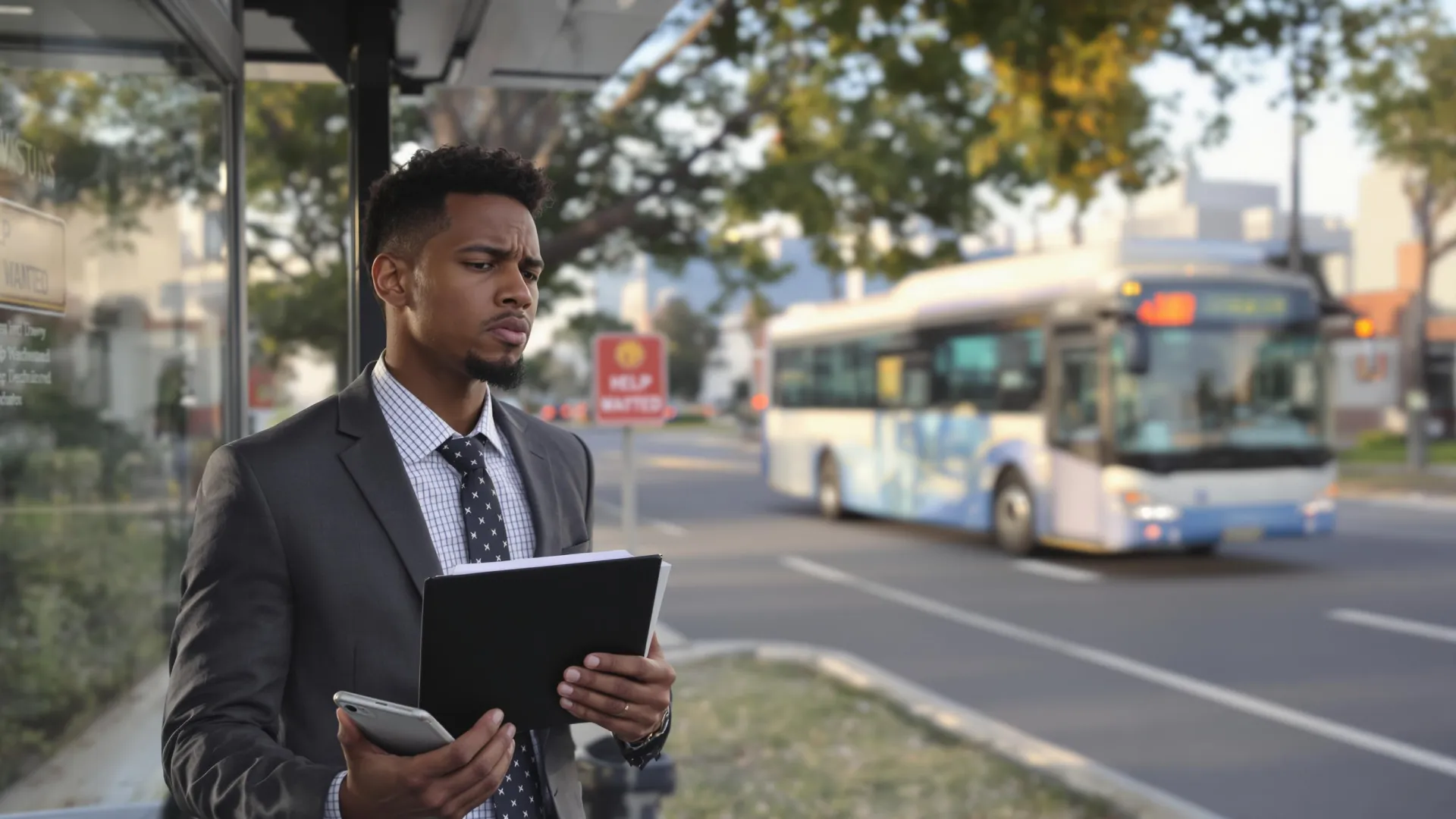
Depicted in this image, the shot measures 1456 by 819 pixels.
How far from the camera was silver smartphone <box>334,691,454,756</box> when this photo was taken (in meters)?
1.62

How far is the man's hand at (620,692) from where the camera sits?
6.15 feet

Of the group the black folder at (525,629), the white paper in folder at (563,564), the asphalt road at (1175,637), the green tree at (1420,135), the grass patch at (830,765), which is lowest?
the asphalt road at (1175,637)

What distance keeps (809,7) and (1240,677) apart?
16.2ft

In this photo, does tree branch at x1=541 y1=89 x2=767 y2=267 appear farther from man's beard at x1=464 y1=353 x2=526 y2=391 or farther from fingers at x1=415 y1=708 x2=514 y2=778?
fingers at x1=415 y1=708 x2=514 y2=778

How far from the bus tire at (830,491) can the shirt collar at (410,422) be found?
18.2 meters

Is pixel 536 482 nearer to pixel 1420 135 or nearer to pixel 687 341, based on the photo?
pixel 1420 135

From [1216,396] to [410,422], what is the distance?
1267 centimetres

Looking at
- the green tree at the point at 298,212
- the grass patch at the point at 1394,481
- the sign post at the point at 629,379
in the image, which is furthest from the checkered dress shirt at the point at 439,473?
the grass patch at the point at 1394,481

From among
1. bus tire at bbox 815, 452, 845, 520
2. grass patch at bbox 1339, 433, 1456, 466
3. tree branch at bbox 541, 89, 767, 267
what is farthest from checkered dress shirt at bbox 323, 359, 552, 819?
grass patch at bbox 1339, 433, 1456, 466

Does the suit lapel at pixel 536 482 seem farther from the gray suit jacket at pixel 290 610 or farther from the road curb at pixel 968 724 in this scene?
the road curb at pixel 968 724

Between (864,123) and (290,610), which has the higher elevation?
(864,123)

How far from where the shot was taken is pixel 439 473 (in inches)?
82.5

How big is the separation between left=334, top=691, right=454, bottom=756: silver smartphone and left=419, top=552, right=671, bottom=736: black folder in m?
0.05

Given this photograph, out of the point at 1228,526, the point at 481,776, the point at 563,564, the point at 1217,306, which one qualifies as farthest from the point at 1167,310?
the point at 481,776
